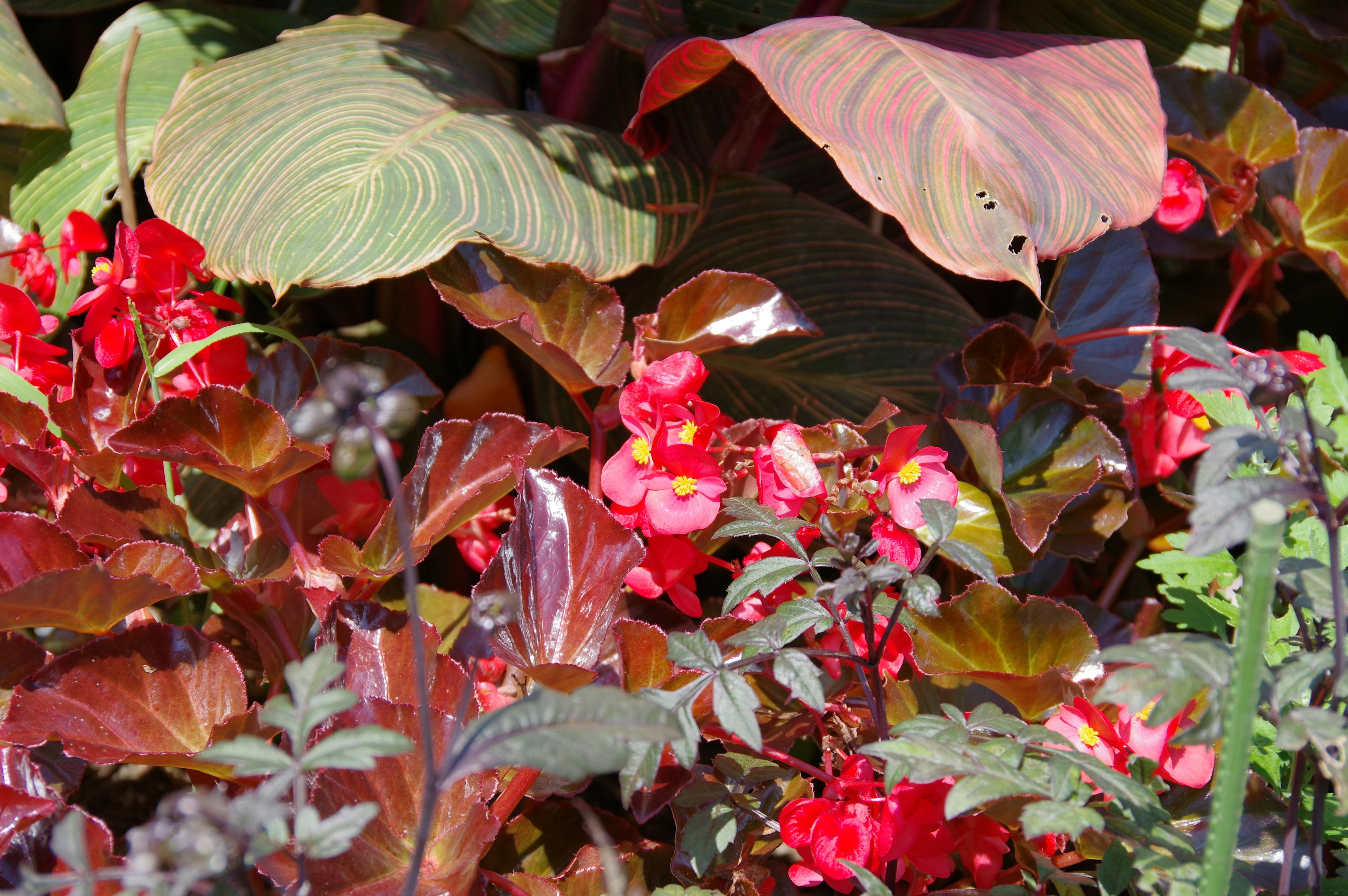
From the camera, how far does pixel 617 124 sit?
1187 millimetres

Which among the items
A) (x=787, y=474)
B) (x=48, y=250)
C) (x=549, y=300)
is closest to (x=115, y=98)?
(x=48, y=250)

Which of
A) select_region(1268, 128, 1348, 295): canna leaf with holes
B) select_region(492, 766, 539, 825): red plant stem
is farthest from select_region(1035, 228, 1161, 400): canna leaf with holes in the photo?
select_region(492, 766, 539, 825): red plant stem

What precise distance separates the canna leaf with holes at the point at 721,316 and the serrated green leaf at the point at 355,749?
1.39 feet

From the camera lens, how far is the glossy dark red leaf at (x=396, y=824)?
1.66 feet

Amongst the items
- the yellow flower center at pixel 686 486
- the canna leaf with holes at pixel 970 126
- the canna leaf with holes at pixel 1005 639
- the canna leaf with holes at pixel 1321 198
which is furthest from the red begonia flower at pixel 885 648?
the canna leaf with holes at pixel 1321 198

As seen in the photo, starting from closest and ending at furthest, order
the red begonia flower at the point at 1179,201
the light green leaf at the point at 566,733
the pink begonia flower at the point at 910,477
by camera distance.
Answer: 1. the light green leaf at the point at 566,733
2. the pink begonia flower at the point at 910,477
3. the red begonia flower at the point at 1179,201

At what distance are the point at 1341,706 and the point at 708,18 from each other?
101 cm

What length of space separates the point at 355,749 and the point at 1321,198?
3.27 ft

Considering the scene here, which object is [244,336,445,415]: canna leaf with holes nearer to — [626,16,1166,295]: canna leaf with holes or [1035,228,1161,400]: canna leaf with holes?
[626,16,1166,295]: canna leaf with holes

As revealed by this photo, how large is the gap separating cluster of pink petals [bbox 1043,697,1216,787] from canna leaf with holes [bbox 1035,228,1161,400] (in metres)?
0.38

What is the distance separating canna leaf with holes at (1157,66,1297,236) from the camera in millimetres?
914

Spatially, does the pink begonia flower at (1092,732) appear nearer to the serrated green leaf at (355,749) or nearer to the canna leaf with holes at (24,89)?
the serrated green leaf at (355,749)

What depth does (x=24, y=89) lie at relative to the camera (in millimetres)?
954

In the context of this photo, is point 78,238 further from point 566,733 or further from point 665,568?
point 566,733
